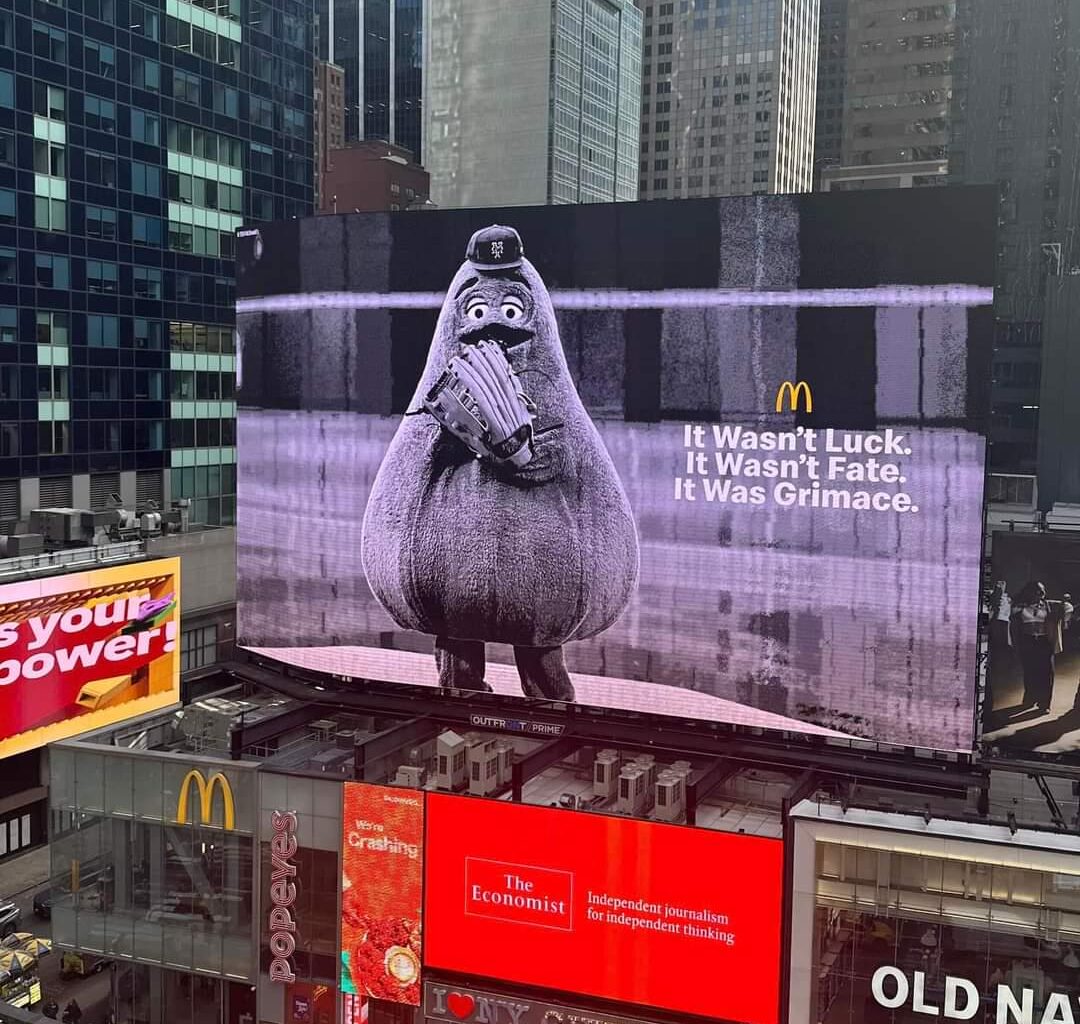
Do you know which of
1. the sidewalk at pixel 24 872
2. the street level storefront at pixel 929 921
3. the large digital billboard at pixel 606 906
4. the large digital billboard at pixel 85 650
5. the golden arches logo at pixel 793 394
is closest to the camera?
the street level storefront at pixel 929 921

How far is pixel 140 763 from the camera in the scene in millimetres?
42031

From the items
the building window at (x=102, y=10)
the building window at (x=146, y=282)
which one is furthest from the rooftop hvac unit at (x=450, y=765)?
the building window at (x=102, y=10)

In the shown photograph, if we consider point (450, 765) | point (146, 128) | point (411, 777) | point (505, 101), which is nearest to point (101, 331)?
point (146, 128)

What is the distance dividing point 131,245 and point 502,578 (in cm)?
5171

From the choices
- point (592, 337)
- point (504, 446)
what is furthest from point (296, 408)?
point (592, 337)

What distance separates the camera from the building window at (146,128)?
83.6 metres

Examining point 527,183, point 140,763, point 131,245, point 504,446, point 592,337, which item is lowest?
point 140,763

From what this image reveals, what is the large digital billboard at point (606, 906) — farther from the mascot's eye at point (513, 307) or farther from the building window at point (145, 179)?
the building window at point (145, 179)

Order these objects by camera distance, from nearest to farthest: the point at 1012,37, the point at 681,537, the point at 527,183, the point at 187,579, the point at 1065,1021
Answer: the point at 1065,1021 < the point at 681,537 < the point at 187,579 < the point at 1012,37 < the point at 527,183

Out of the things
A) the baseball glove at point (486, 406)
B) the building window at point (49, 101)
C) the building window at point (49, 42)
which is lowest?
the baseball glove at point (486, 406)

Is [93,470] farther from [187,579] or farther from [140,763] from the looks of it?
[140,763]

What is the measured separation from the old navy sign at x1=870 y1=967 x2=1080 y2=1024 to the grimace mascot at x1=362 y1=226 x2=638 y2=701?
13.7 m

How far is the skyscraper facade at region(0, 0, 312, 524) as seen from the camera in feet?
247

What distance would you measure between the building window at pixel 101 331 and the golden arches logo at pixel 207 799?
47.3 metres
